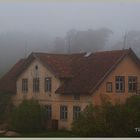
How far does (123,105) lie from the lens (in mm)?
18266

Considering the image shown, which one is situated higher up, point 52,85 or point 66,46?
point 66,46

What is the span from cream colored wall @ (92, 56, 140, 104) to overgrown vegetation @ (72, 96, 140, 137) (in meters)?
1.02

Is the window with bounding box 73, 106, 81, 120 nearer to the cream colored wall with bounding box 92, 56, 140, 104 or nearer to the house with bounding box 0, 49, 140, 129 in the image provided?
the house with bounding box 0, 49, 140, 129

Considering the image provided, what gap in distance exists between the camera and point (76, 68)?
20422 millimetres

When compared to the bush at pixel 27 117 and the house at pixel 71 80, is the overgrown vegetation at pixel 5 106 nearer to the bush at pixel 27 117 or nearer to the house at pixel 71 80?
the house at pixel 71 80

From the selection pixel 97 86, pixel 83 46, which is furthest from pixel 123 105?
pixel 83 46

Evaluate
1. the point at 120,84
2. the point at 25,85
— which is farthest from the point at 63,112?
the point at 120,84

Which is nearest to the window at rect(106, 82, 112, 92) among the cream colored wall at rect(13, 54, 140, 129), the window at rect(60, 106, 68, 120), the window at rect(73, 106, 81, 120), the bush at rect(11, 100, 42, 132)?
the cream colored wall at rect(13, 54, 140, 129)

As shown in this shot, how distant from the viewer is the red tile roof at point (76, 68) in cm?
1952

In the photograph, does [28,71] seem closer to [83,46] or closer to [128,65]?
[83,46]

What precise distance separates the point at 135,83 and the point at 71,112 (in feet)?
7.24

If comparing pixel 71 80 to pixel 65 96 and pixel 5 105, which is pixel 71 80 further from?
pixel 5 105

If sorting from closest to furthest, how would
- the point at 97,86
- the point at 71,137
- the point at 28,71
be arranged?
the point at 71,137
the point at 97,86
the point at 28,71

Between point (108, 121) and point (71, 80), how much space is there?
9.21ft
